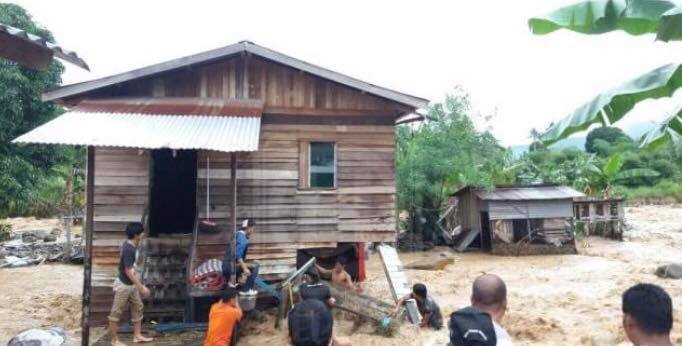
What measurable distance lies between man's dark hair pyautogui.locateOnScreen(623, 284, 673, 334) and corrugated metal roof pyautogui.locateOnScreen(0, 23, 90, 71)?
4.08 m

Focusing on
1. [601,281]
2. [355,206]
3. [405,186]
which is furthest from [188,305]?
[405,186]

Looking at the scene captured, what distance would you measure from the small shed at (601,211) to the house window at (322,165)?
55.1ft

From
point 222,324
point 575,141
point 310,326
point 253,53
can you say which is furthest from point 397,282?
point 575,141

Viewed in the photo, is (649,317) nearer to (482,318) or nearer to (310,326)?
(482,318)

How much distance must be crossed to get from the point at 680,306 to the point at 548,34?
9191 millimetres

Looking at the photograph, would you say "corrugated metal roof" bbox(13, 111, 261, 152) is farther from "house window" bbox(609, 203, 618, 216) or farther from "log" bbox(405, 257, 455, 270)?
"house window" bbox(609, 203, 618, 216)

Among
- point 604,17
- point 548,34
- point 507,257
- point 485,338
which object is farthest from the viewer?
point 507,257

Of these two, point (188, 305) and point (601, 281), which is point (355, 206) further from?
Result: point (601, 281)

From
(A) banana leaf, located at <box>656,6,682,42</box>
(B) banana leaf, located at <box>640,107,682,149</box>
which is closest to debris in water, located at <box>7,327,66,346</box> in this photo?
(A) banana leaf, located at <box>656,6,682,42</box>

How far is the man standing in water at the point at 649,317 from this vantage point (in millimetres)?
2855

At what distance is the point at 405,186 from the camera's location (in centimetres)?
2161

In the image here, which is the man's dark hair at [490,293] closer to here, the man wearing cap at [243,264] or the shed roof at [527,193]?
the man wearing cap at [243,264]

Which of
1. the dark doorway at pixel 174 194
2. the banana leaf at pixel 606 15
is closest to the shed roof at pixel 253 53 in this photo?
the dark doorway at pixel 174 194

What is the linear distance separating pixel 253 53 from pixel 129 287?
487 cm
